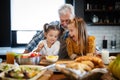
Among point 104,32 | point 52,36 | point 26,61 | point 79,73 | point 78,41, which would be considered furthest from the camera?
point 104,32

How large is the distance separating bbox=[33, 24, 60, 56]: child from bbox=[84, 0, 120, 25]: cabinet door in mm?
1588

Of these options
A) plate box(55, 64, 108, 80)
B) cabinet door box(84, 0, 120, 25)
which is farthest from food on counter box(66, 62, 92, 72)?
cabinet door box(84, 0, 120, 25)

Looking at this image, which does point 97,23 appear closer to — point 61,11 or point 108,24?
point 108,24

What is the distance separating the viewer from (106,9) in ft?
15.6

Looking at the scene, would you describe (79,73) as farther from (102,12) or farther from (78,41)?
(102,12)

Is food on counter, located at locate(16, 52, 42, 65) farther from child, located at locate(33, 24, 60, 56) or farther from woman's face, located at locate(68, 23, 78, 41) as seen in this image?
child, located at locate(33, 24, 60, 56)

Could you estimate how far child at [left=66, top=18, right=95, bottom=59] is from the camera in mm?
2859

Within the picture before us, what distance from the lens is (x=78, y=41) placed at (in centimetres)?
291

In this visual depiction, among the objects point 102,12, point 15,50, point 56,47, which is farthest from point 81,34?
point 102,12

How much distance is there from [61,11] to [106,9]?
1.55 metres

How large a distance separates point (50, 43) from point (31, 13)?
1727 mm

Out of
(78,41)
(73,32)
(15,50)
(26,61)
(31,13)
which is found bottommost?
(15,50)

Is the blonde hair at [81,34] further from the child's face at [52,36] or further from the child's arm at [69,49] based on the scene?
the child's face at [52,36]

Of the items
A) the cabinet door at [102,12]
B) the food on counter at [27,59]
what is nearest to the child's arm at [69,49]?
the food on counter at [27,59]
